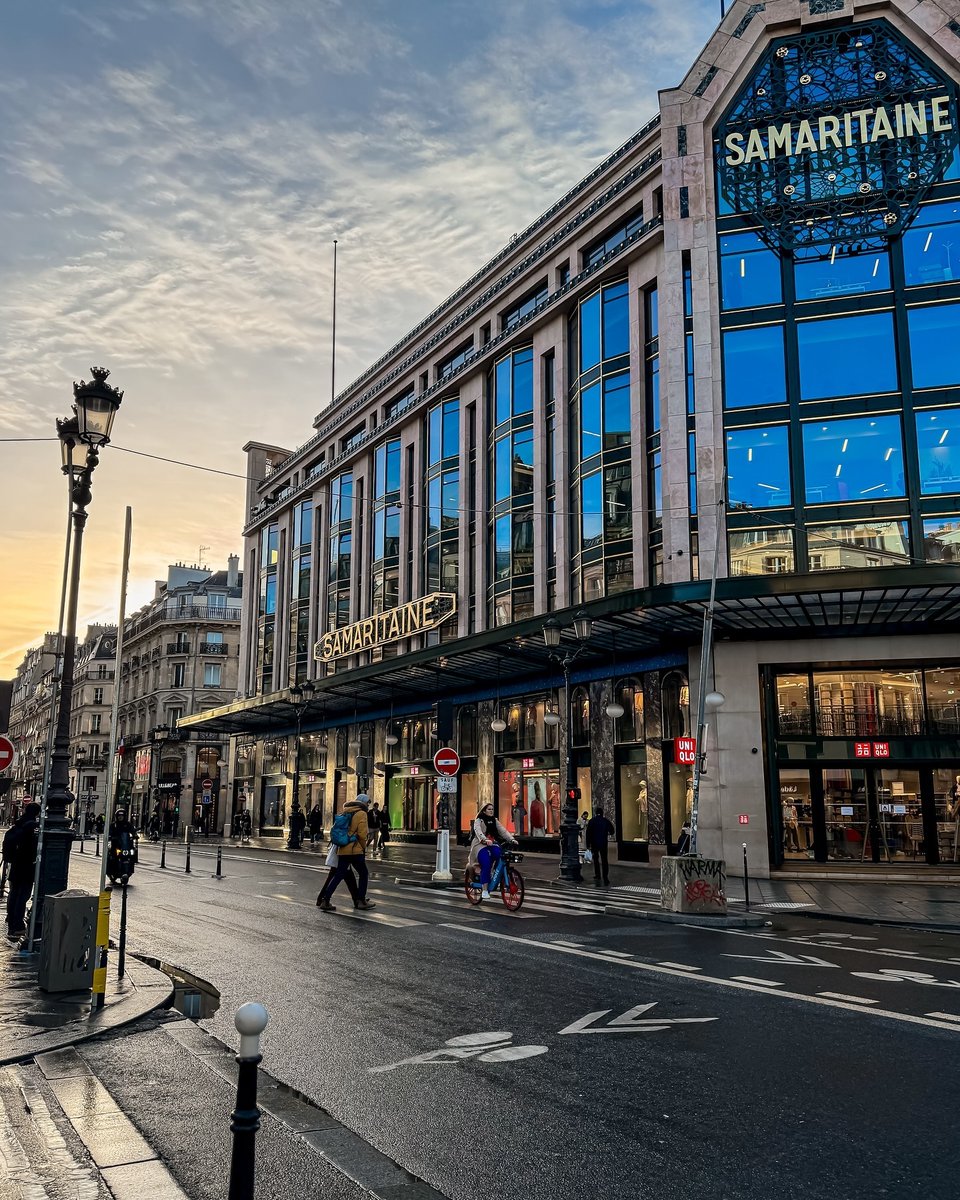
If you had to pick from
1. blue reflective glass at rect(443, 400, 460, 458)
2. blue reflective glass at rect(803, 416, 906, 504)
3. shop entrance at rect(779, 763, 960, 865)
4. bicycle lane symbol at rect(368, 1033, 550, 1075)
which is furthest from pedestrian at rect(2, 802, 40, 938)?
blue reflective glass at rect(443, 400, 460, 458)

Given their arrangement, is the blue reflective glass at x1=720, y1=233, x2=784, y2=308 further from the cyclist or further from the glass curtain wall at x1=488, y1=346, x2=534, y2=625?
the cyclist

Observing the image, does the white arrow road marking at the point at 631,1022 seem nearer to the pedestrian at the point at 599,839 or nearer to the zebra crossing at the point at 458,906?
the zebra crossing at the point at 458,906

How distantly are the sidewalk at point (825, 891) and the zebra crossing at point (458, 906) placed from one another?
1.92m

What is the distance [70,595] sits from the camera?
12547 mm

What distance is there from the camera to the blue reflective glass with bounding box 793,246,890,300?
29375 mm

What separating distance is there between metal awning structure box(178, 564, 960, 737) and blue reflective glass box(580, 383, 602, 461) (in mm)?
7476

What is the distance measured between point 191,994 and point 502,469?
31984mm

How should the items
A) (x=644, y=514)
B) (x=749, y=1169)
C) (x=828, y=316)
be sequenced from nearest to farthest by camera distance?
(x=749, y=1169), (x=828, y=316), (x=644, y=514)

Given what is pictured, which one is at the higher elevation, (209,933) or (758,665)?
(758,665)

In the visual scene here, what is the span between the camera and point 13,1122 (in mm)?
6051

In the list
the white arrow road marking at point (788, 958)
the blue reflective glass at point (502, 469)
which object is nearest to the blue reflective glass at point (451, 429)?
the blue reflective glass at point (502, 469)

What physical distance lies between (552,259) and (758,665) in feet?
67.4

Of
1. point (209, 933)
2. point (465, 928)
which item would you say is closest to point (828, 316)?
point (465, 928)

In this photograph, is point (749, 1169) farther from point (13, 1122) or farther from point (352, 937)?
point (352, 937)
